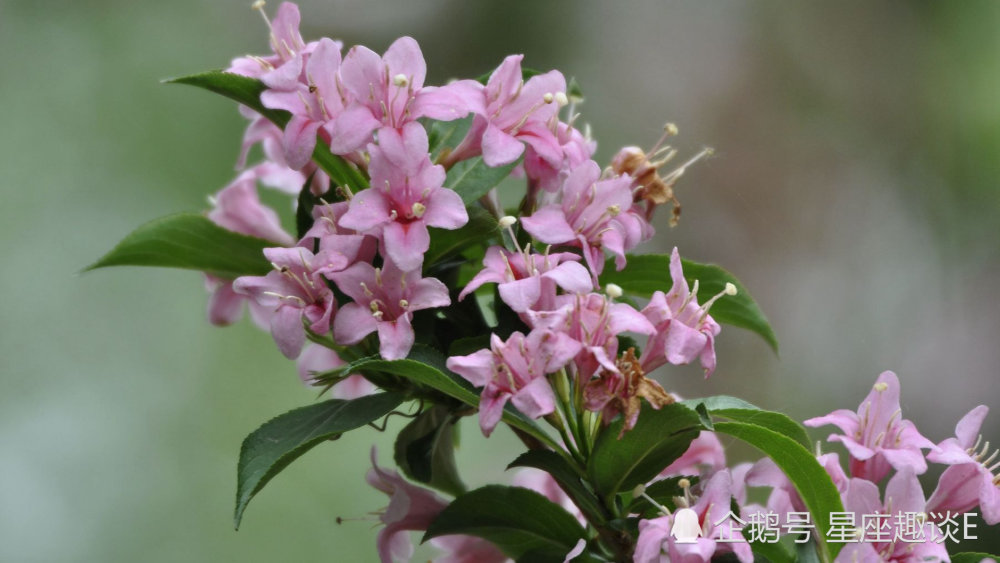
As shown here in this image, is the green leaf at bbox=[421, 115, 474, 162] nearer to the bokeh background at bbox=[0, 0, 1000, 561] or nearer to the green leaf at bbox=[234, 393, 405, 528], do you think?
the green leaf at bbox=[234, 393, 405, 528]

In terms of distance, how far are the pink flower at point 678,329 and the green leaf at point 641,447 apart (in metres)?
0.03

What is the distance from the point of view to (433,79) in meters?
2.30

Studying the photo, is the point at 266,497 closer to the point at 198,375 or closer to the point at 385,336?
the point at 198,375

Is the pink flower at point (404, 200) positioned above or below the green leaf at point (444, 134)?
below

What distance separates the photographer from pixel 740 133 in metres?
2.78

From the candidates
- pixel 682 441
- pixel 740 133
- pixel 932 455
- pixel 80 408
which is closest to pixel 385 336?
pixel 682 441

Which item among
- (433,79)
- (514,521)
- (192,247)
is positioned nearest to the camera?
(514,521)

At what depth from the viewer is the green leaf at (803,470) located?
1.97 ft

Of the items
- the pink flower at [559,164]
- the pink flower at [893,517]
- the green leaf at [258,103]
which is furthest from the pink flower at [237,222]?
the pink flower at [893,517]

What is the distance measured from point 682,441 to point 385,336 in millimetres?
192

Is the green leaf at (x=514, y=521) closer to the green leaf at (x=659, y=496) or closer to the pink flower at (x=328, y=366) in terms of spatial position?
the green leaf at (x=659, y=496)

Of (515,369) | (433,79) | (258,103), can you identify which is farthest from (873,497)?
(433,79)

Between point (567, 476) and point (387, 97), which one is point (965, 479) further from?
point (387, 97)

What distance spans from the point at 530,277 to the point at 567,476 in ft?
0.42
